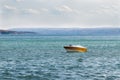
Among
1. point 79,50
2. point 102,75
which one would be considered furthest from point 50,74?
point 79,50

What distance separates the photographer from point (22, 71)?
47.1 metres

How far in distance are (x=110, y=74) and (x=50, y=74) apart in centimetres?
615

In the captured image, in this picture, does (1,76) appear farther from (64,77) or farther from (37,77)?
(64,77)

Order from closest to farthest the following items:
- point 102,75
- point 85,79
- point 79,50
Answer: point 85,79 < point 102,75 < point 79,50

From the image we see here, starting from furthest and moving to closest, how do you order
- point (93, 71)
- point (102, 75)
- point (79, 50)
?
1. point (79, 50)
2. point (93, 71)
3. point (102, 75)

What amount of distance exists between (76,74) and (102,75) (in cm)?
284

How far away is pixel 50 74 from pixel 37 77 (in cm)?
281

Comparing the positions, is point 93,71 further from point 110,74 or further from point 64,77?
point 64,77

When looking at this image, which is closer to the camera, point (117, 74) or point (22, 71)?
point (117, 74)

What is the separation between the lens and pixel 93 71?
47.1 meters

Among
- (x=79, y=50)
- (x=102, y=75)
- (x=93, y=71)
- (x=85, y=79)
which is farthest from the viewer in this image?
(x=79, y=50)

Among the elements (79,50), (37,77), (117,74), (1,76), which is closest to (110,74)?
(117,74)

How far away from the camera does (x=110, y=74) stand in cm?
4412

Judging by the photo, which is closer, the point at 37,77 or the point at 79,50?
the point at 37,77
